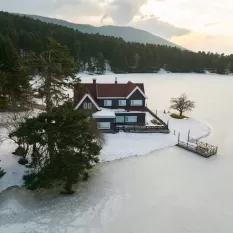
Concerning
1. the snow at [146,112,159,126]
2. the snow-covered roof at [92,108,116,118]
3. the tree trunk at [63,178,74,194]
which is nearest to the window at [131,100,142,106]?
the snow at [146,112,159,126]

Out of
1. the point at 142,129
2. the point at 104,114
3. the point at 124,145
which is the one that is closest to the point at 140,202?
the point at 124,145

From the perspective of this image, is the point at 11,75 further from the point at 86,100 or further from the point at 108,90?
the point at 108,90

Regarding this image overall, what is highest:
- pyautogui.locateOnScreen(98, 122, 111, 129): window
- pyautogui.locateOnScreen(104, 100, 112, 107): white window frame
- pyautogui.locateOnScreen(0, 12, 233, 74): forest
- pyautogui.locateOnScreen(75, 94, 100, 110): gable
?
pyautogui.locateOnScreen(0, 12, 233, 74): forest

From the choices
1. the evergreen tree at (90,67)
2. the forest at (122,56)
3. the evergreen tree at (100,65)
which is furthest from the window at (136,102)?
the evergreen tree at (90,67)

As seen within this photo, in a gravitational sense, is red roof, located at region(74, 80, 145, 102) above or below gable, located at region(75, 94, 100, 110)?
above

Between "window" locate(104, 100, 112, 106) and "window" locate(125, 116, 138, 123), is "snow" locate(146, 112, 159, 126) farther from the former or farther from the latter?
"window" locate(104, 100, 112, 106)

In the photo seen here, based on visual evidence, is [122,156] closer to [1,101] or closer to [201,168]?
[201,168]
